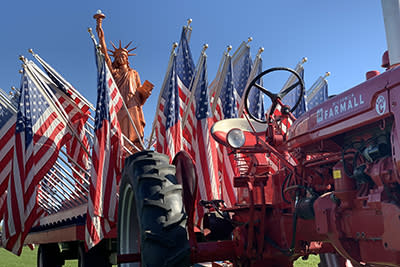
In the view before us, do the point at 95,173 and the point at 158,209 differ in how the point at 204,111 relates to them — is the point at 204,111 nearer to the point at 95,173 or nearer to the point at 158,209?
the point at 95,173

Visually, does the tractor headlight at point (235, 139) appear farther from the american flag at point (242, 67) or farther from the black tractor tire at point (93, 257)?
the american flag at point (242, 67)

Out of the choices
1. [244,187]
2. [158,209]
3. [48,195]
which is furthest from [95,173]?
[158,209]

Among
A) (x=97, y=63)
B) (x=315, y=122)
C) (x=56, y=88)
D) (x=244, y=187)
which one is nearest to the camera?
(x=315, y=122)

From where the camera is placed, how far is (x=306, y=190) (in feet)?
9.99

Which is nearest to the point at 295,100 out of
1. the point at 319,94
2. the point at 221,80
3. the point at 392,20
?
the point at 319,94

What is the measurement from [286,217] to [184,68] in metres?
7.91

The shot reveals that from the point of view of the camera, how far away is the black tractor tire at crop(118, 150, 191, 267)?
9.99 ft

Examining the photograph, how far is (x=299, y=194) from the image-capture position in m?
3.11

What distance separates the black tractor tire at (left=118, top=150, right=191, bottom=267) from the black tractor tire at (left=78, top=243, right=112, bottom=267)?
3531 millimetres

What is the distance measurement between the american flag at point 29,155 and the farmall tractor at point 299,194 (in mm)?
4841

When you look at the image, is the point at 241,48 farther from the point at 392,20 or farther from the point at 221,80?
the point at 392,20

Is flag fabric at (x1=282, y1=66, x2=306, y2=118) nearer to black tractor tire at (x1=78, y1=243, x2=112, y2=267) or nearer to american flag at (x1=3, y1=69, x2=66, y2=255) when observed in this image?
american flag at (x1=3, y1=69, x2=66, y2=255)

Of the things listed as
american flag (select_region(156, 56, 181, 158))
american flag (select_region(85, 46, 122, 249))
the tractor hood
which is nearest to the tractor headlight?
the tractor hood

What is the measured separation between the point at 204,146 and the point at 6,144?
168 inches
